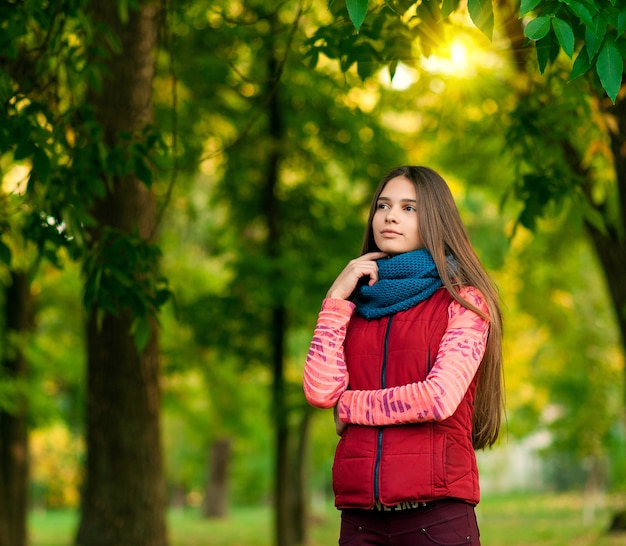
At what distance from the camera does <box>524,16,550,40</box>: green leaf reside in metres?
2.78

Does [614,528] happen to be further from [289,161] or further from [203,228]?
[203,228]

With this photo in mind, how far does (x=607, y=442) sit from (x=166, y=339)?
8513 mm

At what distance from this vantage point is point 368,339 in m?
3.05

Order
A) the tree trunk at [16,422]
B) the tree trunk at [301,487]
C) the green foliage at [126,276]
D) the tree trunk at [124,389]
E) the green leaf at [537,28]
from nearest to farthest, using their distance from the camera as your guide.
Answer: the green leaf at [537,28]
the green foliage at [126,276]
the tree trunk at [124,389]
the tree trunk at [16,422]
the tree trunk at [301,487]

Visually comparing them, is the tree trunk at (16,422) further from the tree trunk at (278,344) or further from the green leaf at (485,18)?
the green leaf at (485,18)

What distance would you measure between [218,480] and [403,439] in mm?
23853

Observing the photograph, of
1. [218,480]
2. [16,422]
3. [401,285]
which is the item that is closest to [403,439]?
[401,285]

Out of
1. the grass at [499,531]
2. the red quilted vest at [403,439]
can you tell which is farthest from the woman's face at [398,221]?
the grass at [499,531]

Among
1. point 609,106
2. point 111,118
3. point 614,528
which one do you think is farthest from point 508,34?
point 614,528

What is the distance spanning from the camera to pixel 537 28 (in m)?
2.81

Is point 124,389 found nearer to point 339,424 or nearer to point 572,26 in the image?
point 339,424

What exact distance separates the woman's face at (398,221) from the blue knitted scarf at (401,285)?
78 millimetres

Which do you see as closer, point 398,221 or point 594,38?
point 594,38

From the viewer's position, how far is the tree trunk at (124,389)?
7008 millimetres
